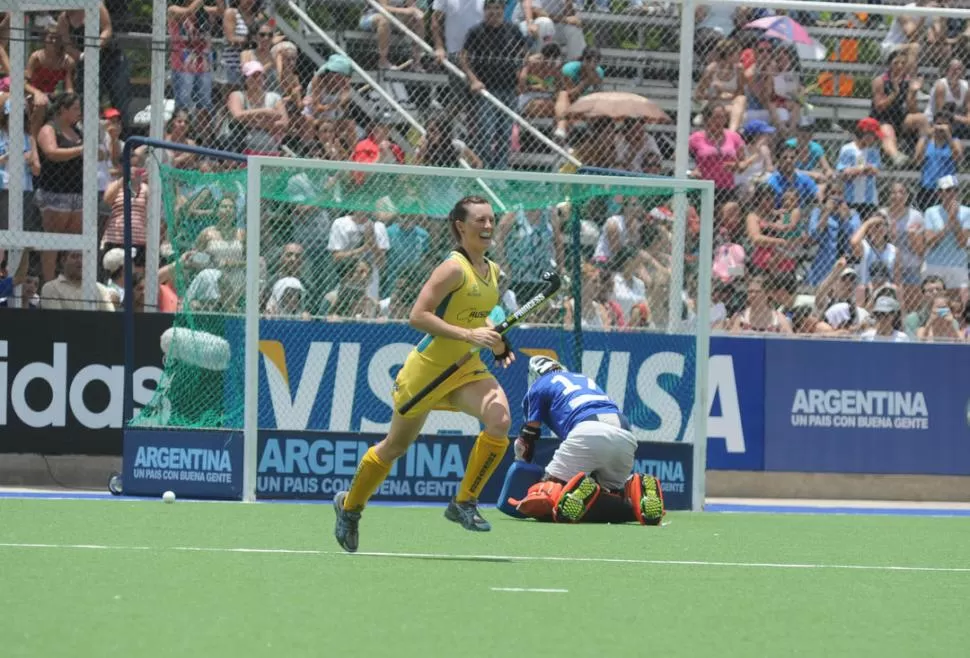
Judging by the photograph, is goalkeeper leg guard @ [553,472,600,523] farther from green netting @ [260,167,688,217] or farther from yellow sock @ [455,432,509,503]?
green netting @ [260,167,688,217]

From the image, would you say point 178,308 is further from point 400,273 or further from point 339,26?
point 339,26

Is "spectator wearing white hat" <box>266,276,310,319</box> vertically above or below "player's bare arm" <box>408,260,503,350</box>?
below

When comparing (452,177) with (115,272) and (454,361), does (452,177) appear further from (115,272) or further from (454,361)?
(454,361)

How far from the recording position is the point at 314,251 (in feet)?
43.8

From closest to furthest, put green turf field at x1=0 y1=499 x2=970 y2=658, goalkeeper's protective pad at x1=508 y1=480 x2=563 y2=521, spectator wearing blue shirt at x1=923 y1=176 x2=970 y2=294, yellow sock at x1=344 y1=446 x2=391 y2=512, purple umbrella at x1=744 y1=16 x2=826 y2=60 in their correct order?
1. green turf field at x1=0 y1=499 x2=970 y2=658
2. yellow sock at x1=344 y1=446 x2=391 y2=512
3. goalkeeper's protective pad at x1=508 y1=480 x2=563 y2=521
4. spectator wearing blue shirt at x1=923 y1=176 x2=970 y2=294
5. purple umbrella at x1=744 y1=16 x2=826 y2=60

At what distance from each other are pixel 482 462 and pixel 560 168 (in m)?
6.36

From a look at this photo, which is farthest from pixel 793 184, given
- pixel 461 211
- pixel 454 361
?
pixel 454 361

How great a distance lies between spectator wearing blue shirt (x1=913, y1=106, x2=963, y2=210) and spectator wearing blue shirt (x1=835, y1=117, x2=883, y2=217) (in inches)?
16.0

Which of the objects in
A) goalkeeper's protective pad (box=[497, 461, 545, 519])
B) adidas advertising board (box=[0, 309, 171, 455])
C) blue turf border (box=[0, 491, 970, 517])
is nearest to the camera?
goalkeeper's protective pad (box=[497, 461, 545, 519])

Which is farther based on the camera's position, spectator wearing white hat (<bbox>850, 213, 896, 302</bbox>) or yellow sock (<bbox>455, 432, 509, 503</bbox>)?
spectator wearing white hat (<bbox>850, 213, 896, 302</bbox>)

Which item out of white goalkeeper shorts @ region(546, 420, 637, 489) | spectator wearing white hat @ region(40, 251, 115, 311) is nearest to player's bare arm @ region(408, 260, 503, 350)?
white goalkeeper shorts @ region(546, 420, 637, 489)

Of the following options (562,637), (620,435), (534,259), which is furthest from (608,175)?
(562,637)

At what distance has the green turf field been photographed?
18.1 feet

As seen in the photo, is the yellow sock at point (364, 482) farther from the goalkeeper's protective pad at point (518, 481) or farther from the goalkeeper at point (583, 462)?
the goalkeeper's protective pad at point (518, 481)
